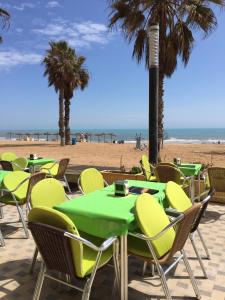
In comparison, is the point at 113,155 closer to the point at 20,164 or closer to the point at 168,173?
the point at 20,164

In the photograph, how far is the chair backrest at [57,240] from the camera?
205 centimetres

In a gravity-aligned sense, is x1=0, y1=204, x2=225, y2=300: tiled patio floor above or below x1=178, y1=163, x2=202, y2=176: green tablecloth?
below

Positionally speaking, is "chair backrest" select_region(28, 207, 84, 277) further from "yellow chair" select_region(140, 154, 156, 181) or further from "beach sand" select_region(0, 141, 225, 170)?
"beach sand" select_region(0, 141, 225, 170)

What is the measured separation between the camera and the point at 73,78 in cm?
2467

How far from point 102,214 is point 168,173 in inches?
115

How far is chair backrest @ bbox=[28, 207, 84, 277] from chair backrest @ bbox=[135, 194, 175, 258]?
52 cm

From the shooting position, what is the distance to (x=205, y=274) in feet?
10.1

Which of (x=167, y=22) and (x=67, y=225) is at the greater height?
(x=167, y=22)

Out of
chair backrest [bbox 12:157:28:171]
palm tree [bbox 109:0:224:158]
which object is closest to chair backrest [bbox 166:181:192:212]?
chair backrest [bbox 12:157:28:171]

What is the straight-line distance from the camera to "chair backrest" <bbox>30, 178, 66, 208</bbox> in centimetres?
292

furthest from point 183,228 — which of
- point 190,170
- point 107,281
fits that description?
point 190,170

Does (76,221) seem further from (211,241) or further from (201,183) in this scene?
(201,183)

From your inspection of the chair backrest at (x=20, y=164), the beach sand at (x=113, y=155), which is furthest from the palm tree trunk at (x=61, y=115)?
the chair backrest at (x=20, y=164)

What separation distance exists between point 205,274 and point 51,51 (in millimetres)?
24107
